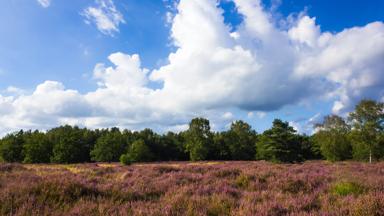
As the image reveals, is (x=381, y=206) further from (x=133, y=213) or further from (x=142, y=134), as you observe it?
(x=142, y=134)

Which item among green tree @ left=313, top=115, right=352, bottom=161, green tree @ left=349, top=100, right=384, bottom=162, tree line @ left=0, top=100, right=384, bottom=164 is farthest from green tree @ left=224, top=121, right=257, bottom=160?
green tree @ left=349, top=100, right=384, bottom=162

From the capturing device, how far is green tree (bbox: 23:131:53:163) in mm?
58475

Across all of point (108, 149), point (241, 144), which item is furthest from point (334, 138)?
point (108, 149)

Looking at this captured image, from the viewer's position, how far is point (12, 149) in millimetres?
63156

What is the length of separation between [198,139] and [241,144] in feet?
43.6

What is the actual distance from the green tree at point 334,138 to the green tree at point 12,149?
63.6 m

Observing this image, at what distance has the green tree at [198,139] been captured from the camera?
6216 centimetres

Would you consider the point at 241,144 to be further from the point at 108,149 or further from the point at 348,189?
the point at 348,189

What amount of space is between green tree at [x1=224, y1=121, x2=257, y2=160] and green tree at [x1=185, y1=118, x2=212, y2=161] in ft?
19.3

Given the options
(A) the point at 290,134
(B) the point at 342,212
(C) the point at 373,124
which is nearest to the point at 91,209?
(B) the point at 342,212

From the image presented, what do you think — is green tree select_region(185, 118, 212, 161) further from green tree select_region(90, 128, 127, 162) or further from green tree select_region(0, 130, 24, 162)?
green tree select_region(0, 130, 24, 162)

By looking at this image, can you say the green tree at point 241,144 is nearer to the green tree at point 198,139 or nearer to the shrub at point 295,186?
the green tree at point 198,139

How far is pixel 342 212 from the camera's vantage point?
4488 mm

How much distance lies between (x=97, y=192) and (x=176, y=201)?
2112mm
